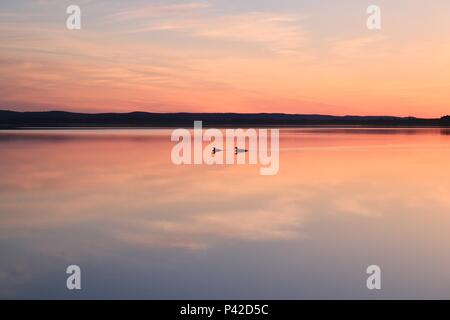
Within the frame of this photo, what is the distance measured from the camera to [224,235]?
8.66 m

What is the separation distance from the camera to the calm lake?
646cm

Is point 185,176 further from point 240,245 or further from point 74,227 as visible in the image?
point 240,245

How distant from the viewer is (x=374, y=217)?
1005cm

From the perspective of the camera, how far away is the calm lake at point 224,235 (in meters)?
6.46

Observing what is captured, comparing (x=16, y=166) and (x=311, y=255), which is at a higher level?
(x=16, y=166)
